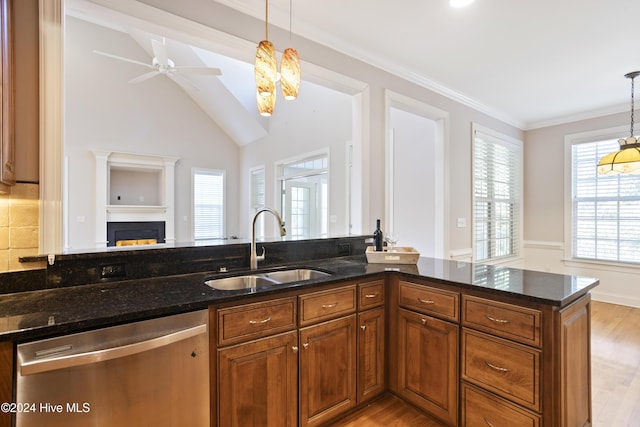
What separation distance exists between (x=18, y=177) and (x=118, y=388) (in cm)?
119

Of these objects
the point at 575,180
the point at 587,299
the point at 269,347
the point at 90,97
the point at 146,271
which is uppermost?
the point at 90,97

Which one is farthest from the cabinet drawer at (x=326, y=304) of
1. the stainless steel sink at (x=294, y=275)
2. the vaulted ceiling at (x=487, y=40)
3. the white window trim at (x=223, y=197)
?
the white window trim at (x=223, y=197)

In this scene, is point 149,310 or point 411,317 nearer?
point 149,310

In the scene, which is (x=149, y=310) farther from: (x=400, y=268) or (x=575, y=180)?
(x=575, y=180)

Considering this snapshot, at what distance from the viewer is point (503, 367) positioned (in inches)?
61.4

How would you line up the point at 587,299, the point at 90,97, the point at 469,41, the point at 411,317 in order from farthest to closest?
the point at 90,97 < the point at 469,41 < the point at 411,317 < the point at 587,299

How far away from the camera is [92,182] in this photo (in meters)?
6.46

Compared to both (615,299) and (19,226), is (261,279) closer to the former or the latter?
(19,226)

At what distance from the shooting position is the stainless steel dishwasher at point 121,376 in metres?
1.03

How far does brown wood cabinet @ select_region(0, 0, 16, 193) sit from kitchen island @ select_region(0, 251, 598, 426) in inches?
22.5

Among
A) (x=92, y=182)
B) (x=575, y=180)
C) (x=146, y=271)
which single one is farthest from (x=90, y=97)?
(x=575, y=180)

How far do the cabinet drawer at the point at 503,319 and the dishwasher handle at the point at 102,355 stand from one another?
1419 mm

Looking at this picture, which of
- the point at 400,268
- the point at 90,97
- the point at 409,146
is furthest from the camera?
the point at 90,97

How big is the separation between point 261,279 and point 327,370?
698 mm
